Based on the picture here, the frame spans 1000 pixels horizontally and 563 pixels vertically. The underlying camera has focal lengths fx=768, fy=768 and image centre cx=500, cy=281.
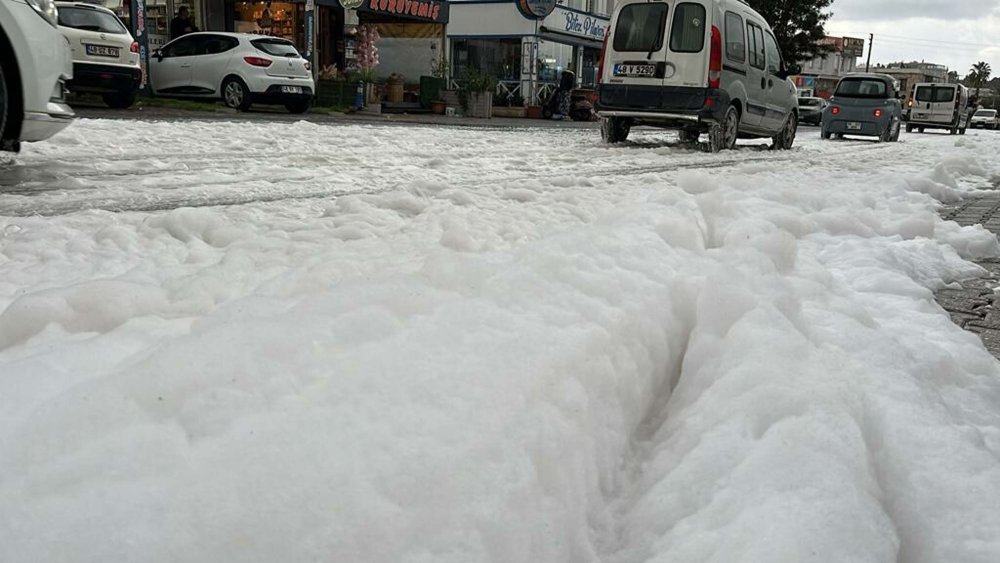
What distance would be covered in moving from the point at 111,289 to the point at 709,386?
5.89 ft

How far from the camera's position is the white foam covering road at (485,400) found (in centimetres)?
128

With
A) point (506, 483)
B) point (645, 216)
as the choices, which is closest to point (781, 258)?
point (645, 216)

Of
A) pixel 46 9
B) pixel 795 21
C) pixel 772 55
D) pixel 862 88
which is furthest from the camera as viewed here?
pixel 795 21

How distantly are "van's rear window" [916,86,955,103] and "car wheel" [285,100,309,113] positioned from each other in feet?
86.1

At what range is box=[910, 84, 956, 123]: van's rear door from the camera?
3108 centimetres

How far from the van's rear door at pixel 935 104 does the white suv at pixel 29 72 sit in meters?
33.7

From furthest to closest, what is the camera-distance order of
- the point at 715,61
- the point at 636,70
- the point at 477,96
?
the point at 477,96 → the point at 636,70 → the point at 715,61

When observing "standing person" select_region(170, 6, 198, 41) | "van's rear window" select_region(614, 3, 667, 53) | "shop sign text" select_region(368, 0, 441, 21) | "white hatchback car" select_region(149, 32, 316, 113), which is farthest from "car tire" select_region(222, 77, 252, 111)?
"shop sign text" select_region(368, 0, 441, 21)

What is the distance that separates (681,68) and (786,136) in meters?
3.91

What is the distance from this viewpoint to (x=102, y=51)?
13.2m

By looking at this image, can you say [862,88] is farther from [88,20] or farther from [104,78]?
[88,20]

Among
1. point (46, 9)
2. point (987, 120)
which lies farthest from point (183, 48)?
point (987, 120)

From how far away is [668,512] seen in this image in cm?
153

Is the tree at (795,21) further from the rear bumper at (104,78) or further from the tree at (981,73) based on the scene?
the tree at (981,73)
